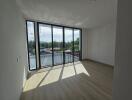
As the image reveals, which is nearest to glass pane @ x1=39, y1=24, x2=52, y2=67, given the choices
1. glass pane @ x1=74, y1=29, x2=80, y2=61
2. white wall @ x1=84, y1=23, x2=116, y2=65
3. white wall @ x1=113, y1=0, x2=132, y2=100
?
glass pane @ x1=74, y1=29, x2=80, y2=61

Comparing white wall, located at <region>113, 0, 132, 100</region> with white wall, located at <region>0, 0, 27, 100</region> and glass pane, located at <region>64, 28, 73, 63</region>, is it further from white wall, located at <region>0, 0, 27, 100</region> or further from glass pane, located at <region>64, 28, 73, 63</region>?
glass pane, located at <region>64, 28, 73, 63</region>

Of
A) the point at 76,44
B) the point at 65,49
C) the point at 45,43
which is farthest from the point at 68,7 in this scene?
the point at 76,44

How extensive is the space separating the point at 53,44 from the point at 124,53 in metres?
4.63

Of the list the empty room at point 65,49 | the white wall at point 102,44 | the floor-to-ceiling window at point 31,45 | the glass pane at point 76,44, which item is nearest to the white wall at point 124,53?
the empty room at point 65,49

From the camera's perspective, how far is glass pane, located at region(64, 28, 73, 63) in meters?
5.93

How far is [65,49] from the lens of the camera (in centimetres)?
591

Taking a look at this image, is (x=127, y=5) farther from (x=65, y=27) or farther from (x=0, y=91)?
(x=65, y=27)

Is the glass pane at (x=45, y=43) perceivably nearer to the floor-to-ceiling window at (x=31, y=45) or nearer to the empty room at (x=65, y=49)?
the empty room at (x=65, y=49)

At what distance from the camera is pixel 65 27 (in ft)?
18.9

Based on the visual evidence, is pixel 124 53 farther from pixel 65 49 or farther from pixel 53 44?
pixel 65 49

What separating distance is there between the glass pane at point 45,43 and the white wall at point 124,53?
4.37 metres

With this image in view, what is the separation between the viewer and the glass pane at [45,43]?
4848 mm

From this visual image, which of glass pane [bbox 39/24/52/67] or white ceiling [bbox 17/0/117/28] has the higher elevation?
white ceiling [bbox 17/0/117/28]

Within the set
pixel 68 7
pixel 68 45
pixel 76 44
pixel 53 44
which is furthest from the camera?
pixel 76 44
